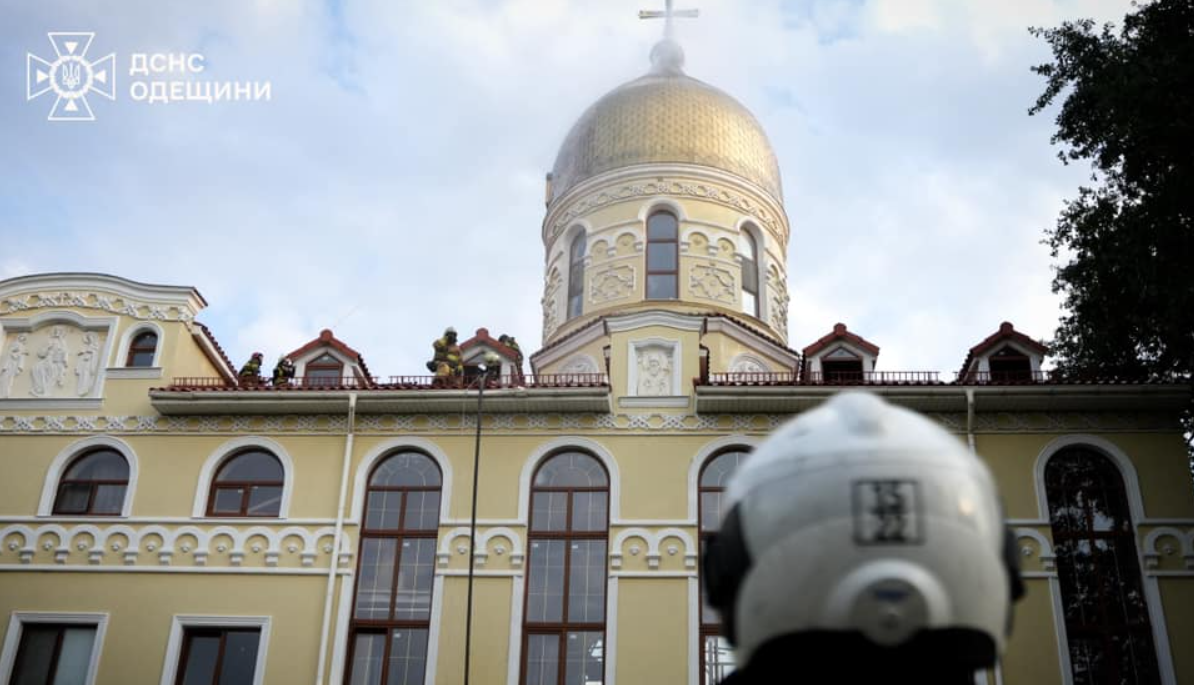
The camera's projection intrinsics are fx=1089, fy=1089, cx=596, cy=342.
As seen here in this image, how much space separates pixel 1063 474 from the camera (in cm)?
1836

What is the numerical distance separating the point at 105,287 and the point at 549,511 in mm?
9722

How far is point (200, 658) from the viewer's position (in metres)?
17.8

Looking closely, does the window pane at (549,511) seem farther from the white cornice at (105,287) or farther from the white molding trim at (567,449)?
the white cornice at (105,287)

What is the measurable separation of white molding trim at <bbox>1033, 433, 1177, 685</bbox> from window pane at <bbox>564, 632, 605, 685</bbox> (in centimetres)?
713

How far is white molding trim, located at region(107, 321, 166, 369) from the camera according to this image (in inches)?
798

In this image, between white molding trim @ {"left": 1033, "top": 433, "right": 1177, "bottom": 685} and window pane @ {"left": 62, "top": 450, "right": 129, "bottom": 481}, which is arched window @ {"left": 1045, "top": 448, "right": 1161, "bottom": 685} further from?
window pane @ {"left": 62, "top": 450, "right": 129, "bottom": 481}

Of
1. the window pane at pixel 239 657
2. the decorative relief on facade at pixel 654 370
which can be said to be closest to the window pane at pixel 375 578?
the window pane at pixel 239 657

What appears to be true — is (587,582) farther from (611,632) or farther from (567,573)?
(611,632)

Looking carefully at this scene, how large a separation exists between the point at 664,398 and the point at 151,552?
917 cm

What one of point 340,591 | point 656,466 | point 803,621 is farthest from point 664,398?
point 803,621

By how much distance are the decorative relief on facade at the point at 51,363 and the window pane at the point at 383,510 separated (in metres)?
5.85

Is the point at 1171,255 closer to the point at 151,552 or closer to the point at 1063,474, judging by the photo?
the point at 1063,474

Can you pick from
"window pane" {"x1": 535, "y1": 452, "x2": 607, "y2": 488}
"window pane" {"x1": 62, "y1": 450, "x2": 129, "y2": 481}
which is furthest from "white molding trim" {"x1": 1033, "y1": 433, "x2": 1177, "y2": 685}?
"window pane" {"x1": 62, "y1": 450, "x2": 129, "y2": 481}

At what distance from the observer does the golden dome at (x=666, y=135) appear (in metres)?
26.0
